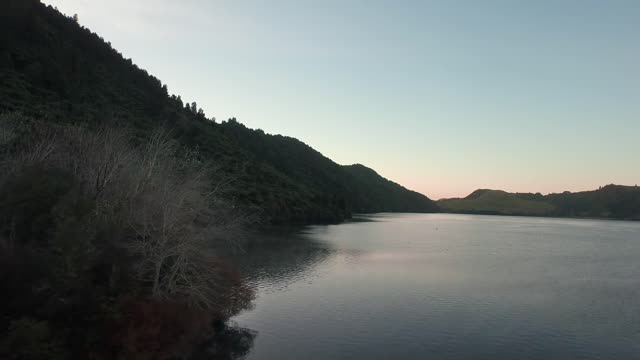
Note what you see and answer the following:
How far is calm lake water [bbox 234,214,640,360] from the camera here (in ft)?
94.9

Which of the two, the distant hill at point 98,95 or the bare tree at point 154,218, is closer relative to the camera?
the bare tree at point 154,218

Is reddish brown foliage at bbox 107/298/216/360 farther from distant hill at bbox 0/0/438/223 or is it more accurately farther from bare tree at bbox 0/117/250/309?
distant hill at bbox 0/0/438/223

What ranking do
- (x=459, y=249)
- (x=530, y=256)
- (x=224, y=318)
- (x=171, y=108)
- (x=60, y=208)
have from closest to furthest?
(x=60, y=208)
(x=224, y=318)
(x=530, y=256)
(x=459, y=249)
(x=171, y=108)

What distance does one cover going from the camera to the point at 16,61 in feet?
322

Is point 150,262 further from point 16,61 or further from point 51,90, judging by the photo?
point 16,61

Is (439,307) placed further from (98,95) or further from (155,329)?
(98,95)

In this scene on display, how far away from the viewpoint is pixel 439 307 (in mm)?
39688

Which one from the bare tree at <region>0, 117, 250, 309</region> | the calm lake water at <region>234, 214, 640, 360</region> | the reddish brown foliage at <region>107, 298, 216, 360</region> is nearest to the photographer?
the reddish brown foliage at <region>107, 298, 216, 360</region>

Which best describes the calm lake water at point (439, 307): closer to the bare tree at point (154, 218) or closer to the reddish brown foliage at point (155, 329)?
the reddish brown foliage at point (155, 329)

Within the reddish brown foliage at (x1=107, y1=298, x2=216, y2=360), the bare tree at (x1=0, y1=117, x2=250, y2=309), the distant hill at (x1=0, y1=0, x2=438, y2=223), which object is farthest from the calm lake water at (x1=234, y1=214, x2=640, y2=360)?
the distant hill at (x1=0, y1=0, x2=438, y2=223)

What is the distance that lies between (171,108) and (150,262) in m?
128

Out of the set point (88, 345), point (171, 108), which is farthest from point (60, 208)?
point (171, 108)

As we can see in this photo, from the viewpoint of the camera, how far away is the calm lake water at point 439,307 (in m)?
28.9

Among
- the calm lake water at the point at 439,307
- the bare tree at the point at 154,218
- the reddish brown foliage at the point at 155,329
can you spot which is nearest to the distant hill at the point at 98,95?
the calm lake water at the point at 439,307
